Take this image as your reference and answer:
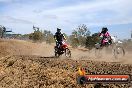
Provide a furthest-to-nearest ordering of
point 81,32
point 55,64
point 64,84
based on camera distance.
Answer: point 81,32 → point 55,64 → point 64,84

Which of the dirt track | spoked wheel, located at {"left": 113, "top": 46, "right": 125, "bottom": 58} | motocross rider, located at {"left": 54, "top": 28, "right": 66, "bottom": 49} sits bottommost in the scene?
the dirt track

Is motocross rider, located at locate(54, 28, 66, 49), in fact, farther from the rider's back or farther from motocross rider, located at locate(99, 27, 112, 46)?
motocross rider, located at locate(99, 27, 112, 46)

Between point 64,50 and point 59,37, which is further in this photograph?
point 59,37

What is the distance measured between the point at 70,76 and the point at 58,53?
11.2m

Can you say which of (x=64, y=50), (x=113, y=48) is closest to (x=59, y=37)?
(x=64, y=50)

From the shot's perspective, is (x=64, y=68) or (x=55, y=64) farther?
(x=55, y=64)

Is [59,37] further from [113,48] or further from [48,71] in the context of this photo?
[48,71]

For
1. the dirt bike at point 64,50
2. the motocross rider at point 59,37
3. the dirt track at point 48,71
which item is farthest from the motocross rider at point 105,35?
the dirt track at point 48,71

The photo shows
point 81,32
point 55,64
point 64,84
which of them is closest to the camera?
point 64,84

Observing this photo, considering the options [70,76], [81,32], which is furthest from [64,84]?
[81,32]

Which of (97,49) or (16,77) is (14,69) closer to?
(16,77)

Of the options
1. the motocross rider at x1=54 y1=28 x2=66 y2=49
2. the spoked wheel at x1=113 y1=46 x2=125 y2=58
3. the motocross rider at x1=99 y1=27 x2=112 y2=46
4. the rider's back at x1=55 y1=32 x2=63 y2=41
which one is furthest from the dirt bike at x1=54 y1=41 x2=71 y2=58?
the spoked wheel at x1=113 y1=46 x2=125 y2=58

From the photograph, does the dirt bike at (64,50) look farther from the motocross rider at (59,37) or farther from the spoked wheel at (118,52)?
the spoked wheel at (118,52)

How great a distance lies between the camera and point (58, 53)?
25641 millimetres
